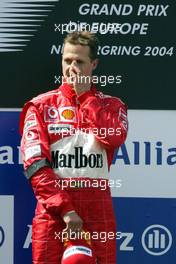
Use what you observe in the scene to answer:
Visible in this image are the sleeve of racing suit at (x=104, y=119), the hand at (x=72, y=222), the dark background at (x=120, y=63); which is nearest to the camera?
the hand at (x=72, y=222)

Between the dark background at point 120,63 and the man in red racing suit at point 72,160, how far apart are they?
56cm

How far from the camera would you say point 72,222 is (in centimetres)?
246

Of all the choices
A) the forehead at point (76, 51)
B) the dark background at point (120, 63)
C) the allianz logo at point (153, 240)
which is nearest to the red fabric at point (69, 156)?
the forehead at point (76, 51)

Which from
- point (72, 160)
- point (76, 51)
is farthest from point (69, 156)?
point (76, 51)

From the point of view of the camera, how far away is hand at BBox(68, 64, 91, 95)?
105 inches

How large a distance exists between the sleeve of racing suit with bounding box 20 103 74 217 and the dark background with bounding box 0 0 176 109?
1.93 feet

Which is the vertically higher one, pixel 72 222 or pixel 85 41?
pixel 85 41

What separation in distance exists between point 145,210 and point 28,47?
1020mm

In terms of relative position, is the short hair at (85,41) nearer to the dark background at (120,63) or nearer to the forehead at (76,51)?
the forehead at (76,51)

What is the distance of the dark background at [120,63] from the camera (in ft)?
10.5

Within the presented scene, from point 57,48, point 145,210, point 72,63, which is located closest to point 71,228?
point 72,63

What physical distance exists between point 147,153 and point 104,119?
0.68m

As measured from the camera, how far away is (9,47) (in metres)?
3.26

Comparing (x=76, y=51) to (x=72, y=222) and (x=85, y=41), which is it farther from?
(x=72, y=222)
